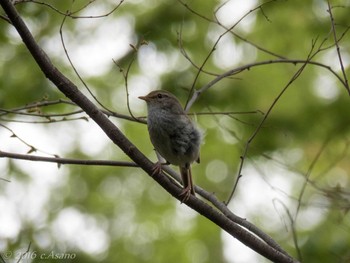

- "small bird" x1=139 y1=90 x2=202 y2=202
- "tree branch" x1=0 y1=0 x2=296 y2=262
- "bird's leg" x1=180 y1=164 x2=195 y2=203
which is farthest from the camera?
"small bird" x1=139 y1=90 x2=202 y2=202

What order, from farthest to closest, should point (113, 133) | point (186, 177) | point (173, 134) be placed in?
1. point (186, 177)
2. point (173, 134)
3. point (113, 133)

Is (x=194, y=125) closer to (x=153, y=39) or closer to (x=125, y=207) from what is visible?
(x=153, y=39)

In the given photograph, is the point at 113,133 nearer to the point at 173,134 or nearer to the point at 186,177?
the point at 173,134

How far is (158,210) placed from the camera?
394 inches

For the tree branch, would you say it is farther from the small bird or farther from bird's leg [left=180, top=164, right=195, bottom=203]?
the small bird

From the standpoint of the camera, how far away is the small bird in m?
5.16

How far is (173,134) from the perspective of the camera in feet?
17.0

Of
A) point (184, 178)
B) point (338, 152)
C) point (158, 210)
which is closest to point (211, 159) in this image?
point (158, 210)

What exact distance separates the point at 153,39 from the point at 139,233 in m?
3.12

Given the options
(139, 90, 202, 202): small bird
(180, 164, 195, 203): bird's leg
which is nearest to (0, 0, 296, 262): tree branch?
(180, 164, 195, 203): bird's leg

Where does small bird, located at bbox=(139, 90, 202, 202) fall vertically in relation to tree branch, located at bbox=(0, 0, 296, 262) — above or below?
above

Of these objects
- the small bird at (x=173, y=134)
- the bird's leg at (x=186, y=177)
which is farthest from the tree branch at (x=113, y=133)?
the small bird at (x=173, y=134)

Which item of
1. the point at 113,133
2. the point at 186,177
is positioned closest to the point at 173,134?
the point at 186,177

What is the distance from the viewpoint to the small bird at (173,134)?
516 centimetres
